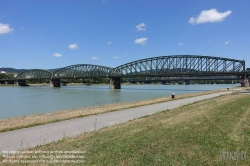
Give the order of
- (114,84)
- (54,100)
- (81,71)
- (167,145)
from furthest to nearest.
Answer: (81,71) → (114,84) → (54,100) → (167,145)

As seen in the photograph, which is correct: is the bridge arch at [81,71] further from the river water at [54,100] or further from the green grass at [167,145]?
the green grass at [167,145]

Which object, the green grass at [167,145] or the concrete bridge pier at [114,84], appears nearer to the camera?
the green grass at [167,145]

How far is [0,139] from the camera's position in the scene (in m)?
8.94

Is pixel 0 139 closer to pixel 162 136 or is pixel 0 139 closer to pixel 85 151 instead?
pixel 85 151

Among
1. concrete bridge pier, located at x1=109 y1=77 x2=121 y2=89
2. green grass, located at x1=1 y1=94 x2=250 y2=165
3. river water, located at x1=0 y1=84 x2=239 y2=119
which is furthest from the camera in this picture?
concrete bridge pier, located at x1=109 y1=77 x2=121 y2=89

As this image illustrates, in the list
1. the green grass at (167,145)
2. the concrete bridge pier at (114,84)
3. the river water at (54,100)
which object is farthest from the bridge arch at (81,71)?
the green grass at (167,145)

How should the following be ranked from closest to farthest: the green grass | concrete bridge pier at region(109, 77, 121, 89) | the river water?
1. the green grass
2. the river water
3. concrete bridge pier at region(109, 77, 121, 89)

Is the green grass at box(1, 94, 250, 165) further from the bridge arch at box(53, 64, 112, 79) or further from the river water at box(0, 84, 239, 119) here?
the bridge arch at box(53, 64, 112, 79)

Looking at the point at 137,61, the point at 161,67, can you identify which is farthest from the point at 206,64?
the point at 137,61

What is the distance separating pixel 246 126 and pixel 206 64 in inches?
4494

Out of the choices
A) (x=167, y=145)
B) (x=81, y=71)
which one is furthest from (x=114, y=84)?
(x=167, y=145)

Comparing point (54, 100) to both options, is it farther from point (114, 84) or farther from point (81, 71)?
point (81, 71)

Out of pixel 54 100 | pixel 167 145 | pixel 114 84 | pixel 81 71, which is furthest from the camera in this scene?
pixel 81 71

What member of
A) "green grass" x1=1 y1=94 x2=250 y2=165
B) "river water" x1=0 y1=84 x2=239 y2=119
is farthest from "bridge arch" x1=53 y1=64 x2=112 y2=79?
"green grass" x1=1 y1=94 x2=250 y2=165
